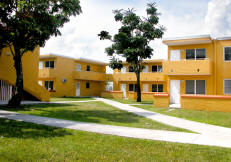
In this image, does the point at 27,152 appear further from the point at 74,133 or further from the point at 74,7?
the point at 74,7

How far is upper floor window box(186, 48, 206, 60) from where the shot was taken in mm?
20469

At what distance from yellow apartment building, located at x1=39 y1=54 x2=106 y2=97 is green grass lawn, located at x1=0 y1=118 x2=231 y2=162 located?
995 inches

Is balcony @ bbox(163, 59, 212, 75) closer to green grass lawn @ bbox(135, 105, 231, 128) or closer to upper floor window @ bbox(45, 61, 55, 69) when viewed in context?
green grass lawn @ bbox(135, 105, 231, 128)

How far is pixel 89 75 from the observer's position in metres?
35.6

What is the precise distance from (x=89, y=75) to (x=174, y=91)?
1749 centimetres

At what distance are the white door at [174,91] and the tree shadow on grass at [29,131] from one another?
1561 centimetres

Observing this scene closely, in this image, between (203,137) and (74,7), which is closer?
(203,137)

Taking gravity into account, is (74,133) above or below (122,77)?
below

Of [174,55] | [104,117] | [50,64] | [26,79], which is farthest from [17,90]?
[50,64]

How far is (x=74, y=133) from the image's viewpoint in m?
7.12

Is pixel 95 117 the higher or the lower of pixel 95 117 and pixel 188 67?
the lower

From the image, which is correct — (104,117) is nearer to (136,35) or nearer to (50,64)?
(136,35)

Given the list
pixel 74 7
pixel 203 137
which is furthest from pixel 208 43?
pixel 203 137

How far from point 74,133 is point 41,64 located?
28697 millimetres
